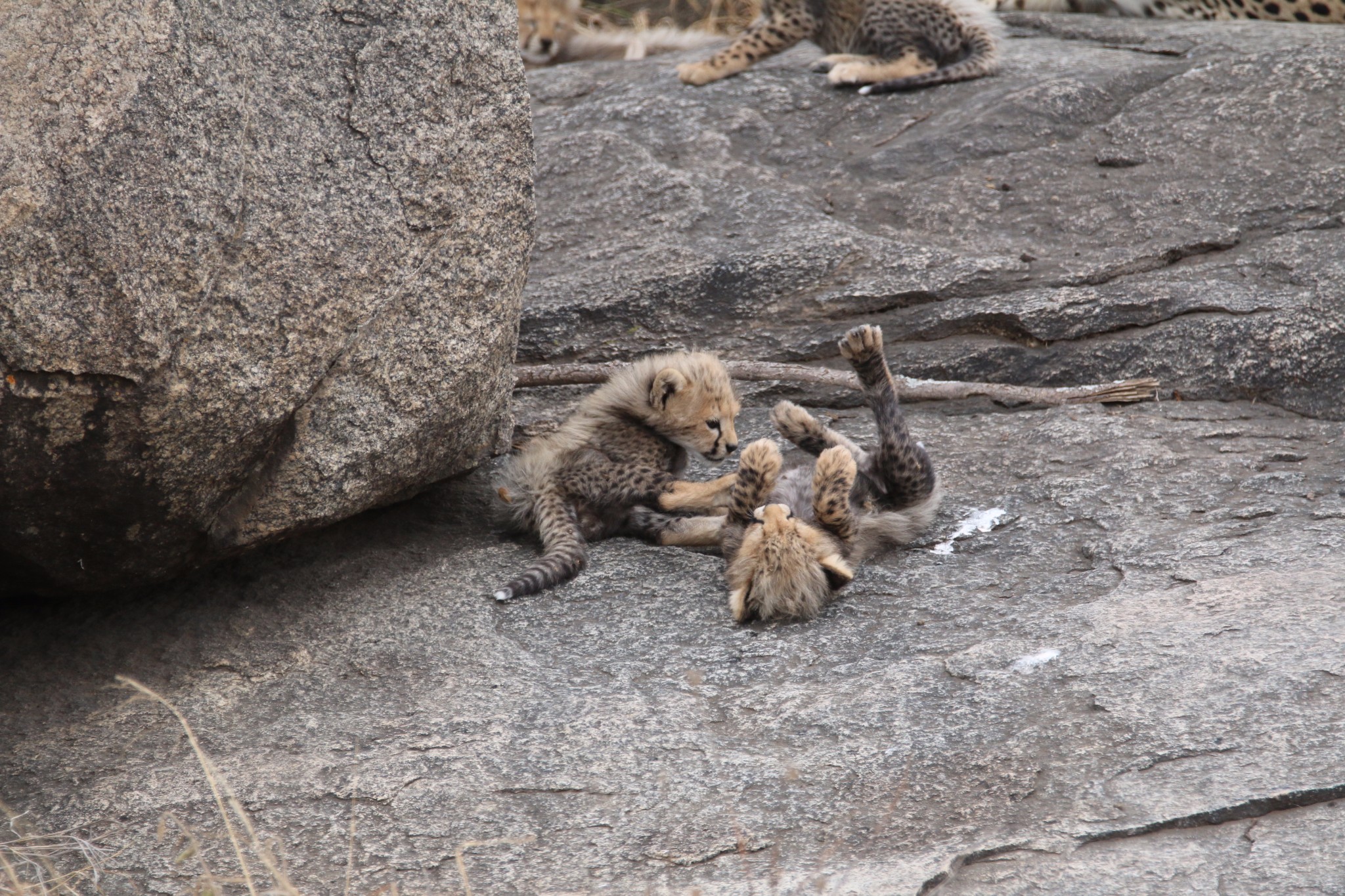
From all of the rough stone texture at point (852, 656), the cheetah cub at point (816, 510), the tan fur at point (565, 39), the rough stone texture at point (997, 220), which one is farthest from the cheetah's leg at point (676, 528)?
the tan fur at point (565, 39)

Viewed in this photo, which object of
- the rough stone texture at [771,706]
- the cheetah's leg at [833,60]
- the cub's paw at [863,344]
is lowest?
the rough stone texture at [771,706]

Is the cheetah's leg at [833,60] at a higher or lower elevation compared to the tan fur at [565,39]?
lower

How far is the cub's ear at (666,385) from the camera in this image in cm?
491

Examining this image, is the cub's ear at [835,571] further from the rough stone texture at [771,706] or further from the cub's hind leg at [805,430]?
the cub's hind leg at [805,430]

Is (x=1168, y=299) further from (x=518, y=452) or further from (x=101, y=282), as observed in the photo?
(x=101, y=282)

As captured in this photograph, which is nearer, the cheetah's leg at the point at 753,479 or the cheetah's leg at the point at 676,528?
the cheetah's leg at the point at 753,479

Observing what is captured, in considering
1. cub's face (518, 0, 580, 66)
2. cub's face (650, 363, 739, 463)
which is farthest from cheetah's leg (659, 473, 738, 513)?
cub's face (518, 0, 580, 66)

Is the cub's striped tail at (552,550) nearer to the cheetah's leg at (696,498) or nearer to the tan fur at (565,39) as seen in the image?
the cheetah's leg at (696,498)

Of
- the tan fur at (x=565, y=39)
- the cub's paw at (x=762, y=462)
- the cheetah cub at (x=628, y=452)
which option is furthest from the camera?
the tan fur at (x=565, y=39)

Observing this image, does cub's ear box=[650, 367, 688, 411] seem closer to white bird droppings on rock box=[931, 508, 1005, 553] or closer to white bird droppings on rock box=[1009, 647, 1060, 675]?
white bird droppings on rock box=[931, 508, 1005, 553]

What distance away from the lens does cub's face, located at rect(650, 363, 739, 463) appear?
195 inches

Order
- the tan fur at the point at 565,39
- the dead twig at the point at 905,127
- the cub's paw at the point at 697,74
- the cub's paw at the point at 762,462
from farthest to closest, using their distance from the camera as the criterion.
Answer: the tan fur at the point at 565,39 → the cub's paw at the point at 697,74 → the dead twig at the point at 905,127 → the cub's paw at the point at 762,462

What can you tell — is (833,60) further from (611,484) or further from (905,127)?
(611,484)

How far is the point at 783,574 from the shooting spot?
3986mm
